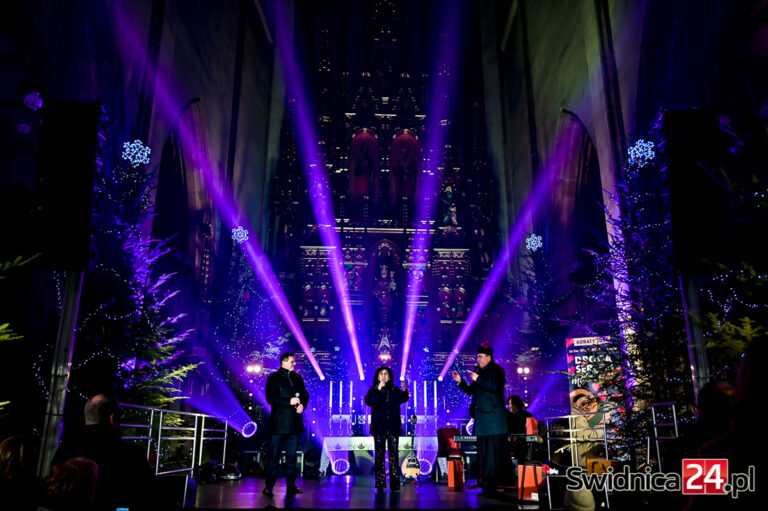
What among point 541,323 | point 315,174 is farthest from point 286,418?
point 315,174

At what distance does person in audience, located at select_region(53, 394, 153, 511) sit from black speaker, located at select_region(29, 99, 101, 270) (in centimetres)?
134

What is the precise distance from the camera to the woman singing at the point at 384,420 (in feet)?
20.7

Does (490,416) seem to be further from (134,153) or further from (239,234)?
(239,234)

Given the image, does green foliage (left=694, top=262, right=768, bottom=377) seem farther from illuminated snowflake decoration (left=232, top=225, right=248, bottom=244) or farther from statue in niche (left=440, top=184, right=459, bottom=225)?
statue in niche (left=440, top=184, right=459, bottom=225)

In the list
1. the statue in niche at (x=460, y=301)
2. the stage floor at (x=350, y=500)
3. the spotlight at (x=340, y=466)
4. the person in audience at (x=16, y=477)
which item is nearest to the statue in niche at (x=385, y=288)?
the statue in niche at (x=460, y=301)

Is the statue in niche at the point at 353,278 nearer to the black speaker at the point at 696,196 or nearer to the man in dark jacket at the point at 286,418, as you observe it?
the man in dark jacket at the point at 286,418

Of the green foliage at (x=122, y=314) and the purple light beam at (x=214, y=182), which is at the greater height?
the purple light beam at (x=214, y=182)

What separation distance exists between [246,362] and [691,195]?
10420 mm

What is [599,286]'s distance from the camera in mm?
8414

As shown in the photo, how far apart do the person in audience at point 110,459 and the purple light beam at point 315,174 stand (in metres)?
12.0

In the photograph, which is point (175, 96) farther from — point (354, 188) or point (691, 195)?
point (691, 195)

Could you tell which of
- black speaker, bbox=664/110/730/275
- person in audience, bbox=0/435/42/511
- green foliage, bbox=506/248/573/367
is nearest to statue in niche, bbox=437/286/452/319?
green foliage, bbox=506/248/573/367

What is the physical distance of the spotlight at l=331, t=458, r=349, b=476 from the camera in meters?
10.3

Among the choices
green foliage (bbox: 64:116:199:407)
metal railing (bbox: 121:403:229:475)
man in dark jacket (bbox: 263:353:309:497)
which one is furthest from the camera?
green foliage (bbox: 64:116:199:407)
